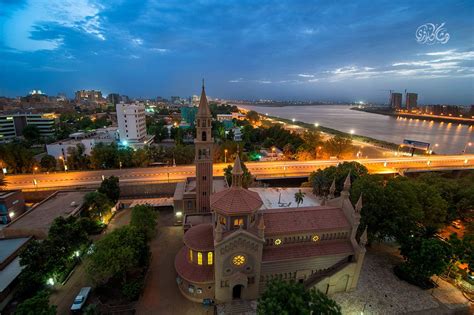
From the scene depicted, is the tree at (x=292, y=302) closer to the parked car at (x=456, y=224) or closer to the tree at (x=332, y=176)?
the tree at (x=332, y=176)

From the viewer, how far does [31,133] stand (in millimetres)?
90875

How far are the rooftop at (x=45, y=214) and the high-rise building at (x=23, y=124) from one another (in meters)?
76.5

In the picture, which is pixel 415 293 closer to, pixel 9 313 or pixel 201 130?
pixel 201 130

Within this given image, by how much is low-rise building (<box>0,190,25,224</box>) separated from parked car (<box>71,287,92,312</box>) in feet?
81.6

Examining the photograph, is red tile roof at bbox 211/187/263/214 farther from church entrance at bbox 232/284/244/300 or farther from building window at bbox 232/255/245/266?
church entrance at bbox 232/284/244/300

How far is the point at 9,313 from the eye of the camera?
23094 millimetres

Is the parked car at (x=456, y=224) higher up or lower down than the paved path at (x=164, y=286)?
higher up

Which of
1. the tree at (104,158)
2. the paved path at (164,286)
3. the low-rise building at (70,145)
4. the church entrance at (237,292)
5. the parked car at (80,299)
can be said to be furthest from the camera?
the low-rise building at (70,145)

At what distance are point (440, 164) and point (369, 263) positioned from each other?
190 ft

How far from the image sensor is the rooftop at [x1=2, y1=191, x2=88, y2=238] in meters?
33.1

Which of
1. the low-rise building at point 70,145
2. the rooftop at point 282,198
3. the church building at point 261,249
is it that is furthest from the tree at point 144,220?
the low-rise building at point 70,145

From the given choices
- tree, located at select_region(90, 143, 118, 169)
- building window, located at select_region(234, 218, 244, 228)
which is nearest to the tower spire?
building window, located at select_region(234, 218, 244, 228)

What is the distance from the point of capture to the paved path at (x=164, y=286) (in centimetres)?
2430

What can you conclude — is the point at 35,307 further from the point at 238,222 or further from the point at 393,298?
the point at 393,298
